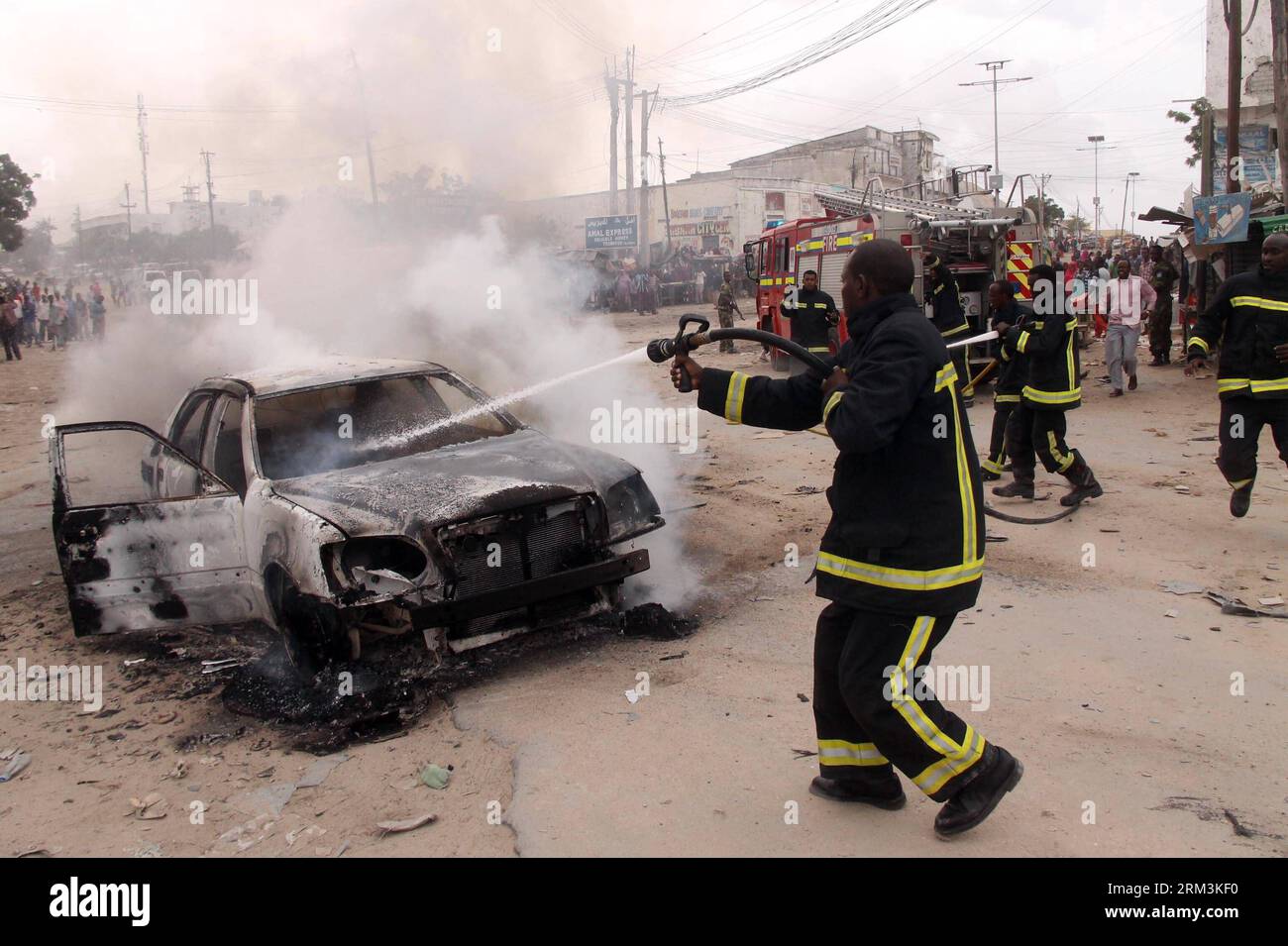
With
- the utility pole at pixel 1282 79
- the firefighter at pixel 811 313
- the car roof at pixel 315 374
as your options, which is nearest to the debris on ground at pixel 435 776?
the car roof at pixel 315 374

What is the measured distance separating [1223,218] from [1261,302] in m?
7.75

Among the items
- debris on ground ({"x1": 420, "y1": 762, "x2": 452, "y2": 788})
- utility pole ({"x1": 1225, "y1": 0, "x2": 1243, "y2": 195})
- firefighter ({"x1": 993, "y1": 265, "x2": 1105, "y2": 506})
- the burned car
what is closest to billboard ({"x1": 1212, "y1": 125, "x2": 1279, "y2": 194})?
utility pole ({"x1": 1225, "y1": 0, "x2": 1243, "y2": 195})

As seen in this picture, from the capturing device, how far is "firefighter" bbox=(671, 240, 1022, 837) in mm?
2857

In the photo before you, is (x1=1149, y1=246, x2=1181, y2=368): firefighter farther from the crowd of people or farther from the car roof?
the crowd of people

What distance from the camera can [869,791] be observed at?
10.7 feet

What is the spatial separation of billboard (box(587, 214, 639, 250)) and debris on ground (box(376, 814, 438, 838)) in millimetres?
37962

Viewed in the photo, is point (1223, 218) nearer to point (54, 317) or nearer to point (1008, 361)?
point (1008, 361)

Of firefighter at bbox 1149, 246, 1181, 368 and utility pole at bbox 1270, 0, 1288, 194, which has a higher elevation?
utility pole at bbox 1270, 0, 1288, 194

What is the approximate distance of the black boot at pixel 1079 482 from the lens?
7.25 metres

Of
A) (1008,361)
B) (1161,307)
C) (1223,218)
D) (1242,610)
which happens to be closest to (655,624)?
(1242,610)

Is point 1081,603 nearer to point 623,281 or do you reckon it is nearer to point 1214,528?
point 1214,528

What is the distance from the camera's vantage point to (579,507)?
4.79 metres

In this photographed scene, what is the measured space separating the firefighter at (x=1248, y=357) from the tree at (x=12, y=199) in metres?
32.8
